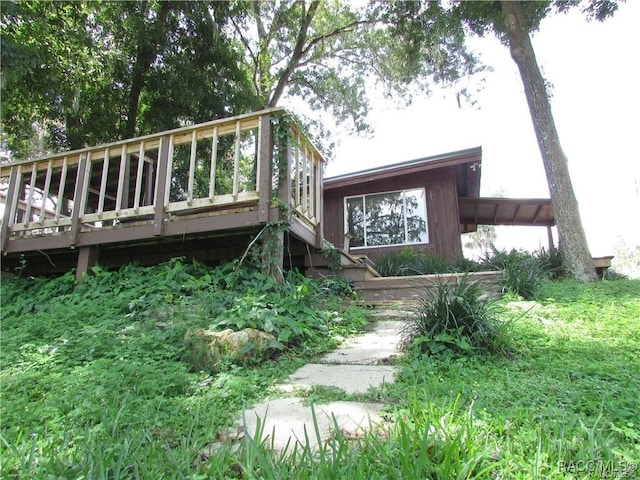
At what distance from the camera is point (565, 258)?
5.93 m

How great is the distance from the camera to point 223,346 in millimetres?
2760

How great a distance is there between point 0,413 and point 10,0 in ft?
24.4

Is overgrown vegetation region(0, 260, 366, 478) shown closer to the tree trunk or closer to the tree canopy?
the tree canopy

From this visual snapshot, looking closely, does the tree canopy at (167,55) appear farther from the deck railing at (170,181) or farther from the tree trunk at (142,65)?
Result: the deck railing at (170,181)

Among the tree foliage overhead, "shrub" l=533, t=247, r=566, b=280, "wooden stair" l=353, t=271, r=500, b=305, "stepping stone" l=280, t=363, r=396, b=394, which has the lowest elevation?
"stepping stone" l=280, t=363, r=396, b=394

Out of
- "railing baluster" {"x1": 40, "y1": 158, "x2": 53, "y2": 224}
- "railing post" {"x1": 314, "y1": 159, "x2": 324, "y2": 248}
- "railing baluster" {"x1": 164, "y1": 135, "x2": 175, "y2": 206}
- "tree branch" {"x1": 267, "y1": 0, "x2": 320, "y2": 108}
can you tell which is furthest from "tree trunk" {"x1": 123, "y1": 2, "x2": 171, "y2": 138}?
"railing post" {"x1": 314, "y1": 159, "x2": 324, "y2": 248}

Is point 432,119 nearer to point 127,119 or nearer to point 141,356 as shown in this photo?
point 127,119

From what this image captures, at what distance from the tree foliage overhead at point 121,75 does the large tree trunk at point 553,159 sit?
7077mm

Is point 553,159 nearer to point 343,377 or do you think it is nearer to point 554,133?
point 554,133

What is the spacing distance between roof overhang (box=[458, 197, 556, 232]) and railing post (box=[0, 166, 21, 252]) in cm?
989

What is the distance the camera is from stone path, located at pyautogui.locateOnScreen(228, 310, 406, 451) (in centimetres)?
166

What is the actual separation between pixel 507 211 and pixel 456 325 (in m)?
10.1

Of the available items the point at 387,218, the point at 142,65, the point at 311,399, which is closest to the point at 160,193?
the point at 311,399

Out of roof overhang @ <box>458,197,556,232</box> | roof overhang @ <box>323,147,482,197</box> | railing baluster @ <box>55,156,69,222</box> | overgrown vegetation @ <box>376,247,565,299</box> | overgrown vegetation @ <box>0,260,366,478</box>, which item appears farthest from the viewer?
roof overhang @ <box>458,197,556,232</box>
